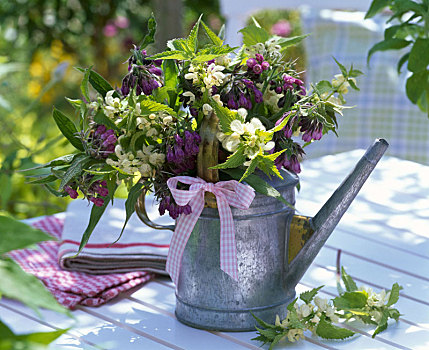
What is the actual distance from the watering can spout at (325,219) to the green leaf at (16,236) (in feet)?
1.84

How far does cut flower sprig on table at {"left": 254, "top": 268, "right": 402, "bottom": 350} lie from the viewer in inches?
35.6

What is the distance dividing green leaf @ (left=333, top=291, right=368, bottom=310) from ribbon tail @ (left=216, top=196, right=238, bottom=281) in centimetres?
19

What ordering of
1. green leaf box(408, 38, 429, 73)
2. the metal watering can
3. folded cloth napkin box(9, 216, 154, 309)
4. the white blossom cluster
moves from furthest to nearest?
green leaf box(408, 38, 429, 73), folded cloth napkin box(9, 216, 154, 309), the metal watering can, the white blossom cluster

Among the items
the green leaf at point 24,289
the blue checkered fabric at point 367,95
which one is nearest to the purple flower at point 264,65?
the green leaf at point 24,289

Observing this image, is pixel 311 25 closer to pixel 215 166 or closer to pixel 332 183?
pixel 332 183

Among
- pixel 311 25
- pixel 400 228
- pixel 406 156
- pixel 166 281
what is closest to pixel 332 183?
pixel 400 228

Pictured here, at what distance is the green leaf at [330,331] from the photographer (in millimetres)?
904

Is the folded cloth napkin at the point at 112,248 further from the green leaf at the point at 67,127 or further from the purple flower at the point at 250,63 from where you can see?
the purple flower at the point at 250,63

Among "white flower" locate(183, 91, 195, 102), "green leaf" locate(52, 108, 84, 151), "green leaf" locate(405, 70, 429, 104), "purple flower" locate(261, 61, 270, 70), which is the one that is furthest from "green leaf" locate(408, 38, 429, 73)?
"green leaf" locate(52, 108, 84, 151)

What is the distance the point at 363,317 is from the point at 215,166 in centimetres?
35

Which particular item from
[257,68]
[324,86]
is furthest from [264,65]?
[324,86]

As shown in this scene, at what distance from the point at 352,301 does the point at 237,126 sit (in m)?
0.35

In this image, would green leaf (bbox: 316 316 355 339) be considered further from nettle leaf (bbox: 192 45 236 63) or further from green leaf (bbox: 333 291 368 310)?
nettle leaf (bbox: 192 45 236 63)

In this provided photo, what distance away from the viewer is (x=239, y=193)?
0.85 metres
